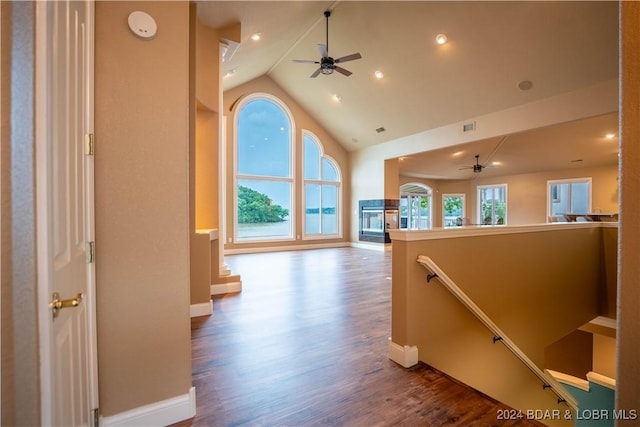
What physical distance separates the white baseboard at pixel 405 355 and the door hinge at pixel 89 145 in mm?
2426

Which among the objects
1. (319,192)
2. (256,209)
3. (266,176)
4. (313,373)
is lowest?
(313,373)

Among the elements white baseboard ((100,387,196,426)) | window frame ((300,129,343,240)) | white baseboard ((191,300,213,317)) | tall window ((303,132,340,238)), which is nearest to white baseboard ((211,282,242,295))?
white baseboard ((191,300,213,317))

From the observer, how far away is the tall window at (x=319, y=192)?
9.62 meters

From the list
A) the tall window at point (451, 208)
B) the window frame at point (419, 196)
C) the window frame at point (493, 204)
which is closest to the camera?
the window frame at point (493, 204)

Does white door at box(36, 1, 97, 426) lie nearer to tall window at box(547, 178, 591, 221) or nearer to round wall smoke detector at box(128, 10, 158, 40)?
round wall smoke detector at box(128, 10, 158, 40)

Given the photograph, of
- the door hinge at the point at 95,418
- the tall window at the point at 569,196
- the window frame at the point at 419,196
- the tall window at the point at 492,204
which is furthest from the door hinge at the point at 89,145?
the tall window at the point at 492,204

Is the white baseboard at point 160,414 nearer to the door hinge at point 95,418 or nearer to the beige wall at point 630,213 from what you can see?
the door hinge at point 95,418

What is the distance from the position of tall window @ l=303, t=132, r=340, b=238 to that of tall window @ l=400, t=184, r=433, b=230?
12.9 ft

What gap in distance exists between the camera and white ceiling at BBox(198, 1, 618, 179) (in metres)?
4.43

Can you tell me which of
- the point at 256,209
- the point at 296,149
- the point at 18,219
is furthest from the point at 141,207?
the point at 296,149

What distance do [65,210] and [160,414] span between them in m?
1.26

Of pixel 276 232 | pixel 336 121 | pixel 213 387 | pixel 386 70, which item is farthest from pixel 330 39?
pixel 213 387

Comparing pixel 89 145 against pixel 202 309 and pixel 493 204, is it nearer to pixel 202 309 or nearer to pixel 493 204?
pixel 202 309

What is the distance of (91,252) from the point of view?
1.44 metres
